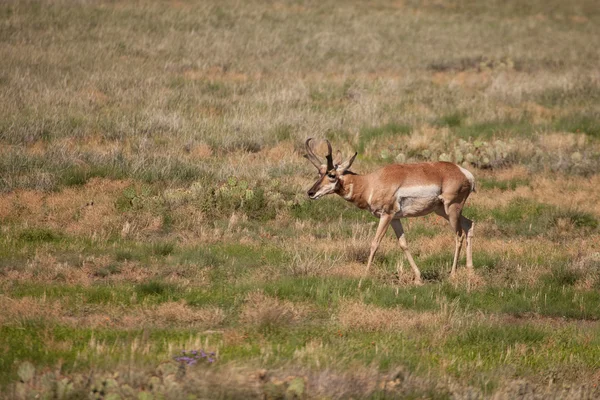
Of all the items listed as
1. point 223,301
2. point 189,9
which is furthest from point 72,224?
point 189,9

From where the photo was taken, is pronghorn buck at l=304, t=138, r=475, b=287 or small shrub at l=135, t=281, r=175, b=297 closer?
small shrub at l=135, t=281, r=175, b=297

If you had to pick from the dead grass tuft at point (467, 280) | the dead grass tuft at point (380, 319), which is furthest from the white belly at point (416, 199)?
the dead grass tuft at point (380, 319)

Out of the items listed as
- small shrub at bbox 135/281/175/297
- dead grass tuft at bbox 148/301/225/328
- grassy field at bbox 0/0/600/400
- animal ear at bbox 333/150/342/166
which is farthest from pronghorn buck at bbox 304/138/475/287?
dead grass tuft at bbox 148/301/225/328

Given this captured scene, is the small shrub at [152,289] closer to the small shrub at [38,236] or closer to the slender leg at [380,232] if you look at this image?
the small shrub at [38,236]

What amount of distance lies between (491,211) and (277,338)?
8.65m

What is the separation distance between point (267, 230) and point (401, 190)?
3.25 m

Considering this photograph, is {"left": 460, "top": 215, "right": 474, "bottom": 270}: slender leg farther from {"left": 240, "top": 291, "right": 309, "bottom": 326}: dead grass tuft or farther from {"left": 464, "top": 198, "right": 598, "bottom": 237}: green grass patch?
{"left": 240, "top": 291, "right": 309, "bottom": 326}: dead grass tuft

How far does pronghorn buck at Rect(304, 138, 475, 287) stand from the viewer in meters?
13.0

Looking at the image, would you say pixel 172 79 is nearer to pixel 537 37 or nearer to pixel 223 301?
pixel 223 301

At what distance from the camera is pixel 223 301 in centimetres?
1095

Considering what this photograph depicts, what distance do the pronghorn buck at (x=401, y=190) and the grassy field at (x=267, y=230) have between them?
0.68m

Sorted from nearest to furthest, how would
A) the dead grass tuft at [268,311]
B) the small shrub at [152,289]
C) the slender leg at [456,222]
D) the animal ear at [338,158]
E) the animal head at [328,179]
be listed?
the dead grass tuft at [268,311]
the small shrub at [152,289]
the animal head at [328,179]
the slender leg at [456,222]
the animal ear at [338,158]

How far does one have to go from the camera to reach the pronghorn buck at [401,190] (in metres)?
13.0

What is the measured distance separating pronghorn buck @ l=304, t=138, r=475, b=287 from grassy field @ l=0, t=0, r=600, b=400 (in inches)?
26.7
